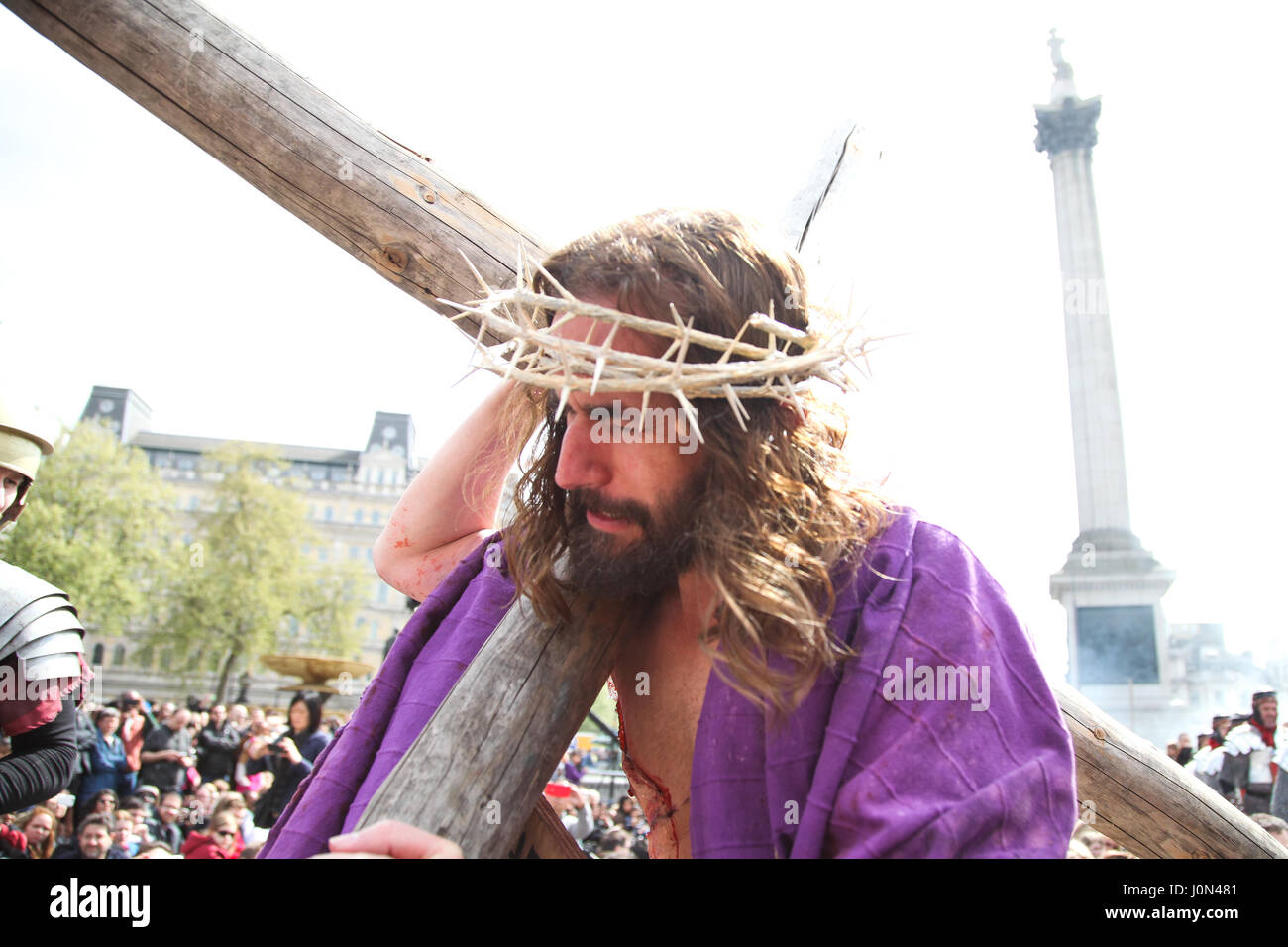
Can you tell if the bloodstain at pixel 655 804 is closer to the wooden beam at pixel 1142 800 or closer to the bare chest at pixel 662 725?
the bare chest at pixel 662 725

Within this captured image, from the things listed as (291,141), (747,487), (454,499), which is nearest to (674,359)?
(747,487)

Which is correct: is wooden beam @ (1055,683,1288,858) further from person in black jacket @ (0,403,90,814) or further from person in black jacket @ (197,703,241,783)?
person in black jacket @ (197,703,241,783)

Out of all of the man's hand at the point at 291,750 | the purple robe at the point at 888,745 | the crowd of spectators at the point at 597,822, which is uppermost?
the purple robe at the point at 888,745

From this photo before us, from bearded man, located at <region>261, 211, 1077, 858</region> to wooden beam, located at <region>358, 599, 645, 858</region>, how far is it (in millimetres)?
64

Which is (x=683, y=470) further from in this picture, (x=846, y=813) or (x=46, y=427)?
(x=46, y=427)

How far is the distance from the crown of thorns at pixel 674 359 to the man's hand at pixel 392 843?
0.67 m

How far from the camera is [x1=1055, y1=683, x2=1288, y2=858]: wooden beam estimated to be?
2.25 m

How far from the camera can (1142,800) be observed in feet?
7.49

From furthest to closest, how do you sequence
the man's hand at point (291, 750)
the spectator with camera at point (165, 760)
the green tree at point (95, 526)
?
the green tree at point (95, 526) → the spectator with camera at point (165, 760) → the man's hand at point (291, 750)

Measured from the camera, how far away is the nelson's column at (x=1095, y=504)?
17.1 meters

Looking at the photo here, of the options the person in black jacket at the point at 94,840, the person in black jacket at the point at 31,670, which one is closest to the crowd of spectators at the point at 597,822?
the person in black jacket at the point at 94,840

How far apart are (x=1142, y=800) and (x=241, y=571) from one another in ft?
134

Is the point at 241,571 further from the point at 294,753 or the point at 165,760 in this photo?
the point at 294,753
